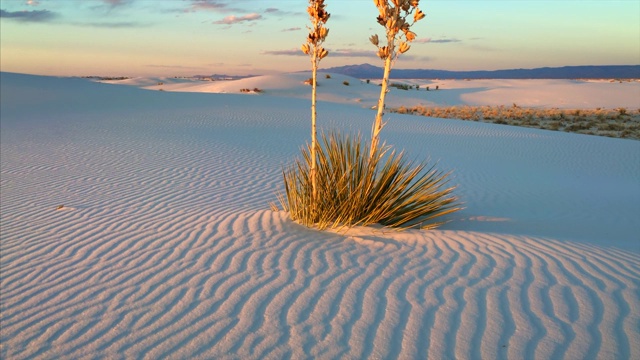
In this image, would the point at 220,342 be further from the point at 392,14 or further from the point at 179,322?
the point at 392,14

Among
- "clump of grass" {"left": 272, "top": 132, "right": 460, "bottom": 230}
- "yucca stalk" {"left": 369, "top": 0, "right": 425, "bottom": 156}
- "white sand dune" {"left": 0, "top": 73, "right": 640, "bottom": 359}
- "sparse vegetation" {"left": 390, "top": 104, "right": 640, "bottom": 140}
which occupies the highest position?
"yucca stalk" {"left": 369, "top": 0, "right": 425, "bottom": 156}

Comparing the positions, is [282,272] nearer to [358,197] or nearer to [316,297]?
[316,297]

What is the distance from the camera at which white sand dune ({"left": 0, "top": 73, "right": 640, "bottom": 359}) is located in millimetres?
3182

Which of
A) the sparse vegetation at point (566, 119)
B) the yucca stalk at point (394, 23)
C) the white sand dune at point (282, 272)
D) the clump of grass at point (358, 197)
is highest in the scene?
the yucca stalk at point (394, 23)

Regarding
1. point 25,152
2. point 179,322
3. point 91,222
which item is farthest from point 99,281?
point 25,152

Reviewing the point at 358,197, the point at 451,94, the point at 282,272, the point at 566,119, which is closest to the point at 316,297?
the point at 282,272

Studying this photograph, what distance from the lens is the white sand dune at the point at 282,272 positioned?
3.18m

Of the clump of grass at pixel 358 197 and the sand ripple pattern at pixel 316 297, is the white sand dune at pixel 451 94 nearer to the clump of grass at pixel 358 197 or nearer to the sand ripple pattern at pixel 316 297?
the clump of grass at pixel 358 197

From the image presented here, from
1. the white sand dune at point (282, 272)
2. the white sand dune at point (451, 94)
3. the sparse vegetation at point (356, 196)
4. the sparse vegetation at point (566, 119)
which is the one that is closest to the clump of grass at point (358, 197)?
the sparse vegetation at point (356, 196)

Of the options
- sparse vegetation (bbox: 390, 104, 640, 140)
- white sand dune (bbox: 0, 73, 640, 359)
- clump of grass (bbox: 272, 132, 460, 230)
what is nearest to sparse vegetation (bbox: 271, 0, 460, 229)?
clump of grass (bbox: 272, 132, 460, 230)

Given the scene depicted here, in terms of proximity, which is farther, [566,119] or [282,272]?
[566,119]

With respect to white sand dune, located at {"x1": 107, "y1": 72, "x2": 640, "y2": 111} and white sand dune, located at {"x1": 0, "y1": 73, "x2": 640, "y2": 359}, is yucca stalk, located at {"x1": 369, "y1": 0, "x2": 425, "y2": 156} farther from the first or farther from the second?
white sand dune, located at {"x1": 107, "y1": 72, "x2": 640, "y2": 111}

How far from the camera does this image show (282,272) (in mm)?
4242

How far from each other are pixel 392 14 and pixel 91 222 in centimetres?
412
